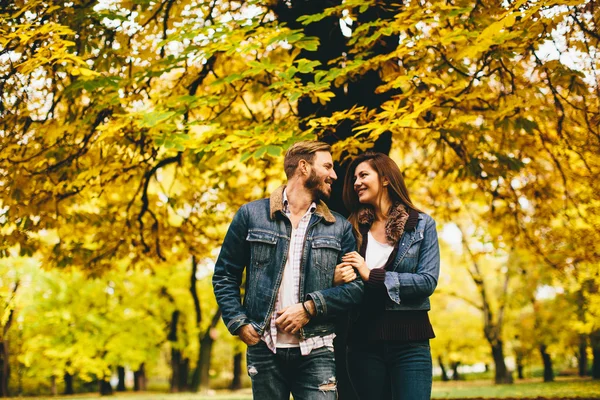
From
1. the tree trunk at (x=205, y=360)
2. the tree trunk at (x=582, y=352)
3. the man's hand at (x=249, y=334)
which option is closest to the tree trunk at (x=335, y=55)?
the man's hand at (x=249, y=334)

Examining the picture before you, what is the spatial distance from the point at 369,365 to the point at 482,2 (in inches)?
159

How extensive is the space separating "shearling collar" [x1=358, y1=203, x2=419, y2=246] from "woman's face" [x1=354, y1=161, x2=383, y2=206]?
86 millimetres

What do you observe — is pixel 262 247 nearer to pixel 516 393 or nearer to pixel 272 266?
pixel 272 266

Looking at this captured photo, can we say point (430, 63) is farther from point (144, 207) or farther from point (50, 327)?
point (50, 327)

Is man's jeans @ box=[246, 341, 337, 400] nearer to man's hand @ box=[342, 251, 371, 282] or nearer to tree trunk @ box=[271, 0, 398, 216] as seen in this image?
man's hand @ box=[342, 251, 371, 282]

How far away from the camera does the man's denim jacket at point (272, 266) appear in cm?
303

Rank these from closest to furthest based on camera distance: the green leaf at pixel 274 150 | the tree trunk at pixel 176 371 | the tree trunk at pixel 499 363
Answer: the green leaf at pixel 274 150 → the tree trunk at pixel 499 363 → the tree trunk at pixel 176 371

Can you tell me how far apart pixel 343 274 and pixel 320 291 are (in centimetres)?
18

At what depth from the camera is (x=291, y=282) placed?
3104 mm

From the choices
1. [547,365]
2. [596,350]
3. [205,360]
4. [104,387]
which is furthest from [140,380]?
[596,350]

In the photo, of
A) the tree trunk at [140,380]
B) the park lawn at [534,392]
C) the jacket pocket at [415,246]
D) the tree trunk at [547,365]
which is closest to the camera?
the jacket pocket at [415,246]

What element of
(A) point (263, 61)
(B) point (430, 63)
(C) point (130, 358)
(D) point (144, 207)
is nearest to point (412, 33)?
(B) point (430, 63)

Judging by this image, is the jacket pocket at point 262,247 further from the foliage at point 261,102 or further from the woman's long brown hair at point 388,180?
the foliage at point 261,102

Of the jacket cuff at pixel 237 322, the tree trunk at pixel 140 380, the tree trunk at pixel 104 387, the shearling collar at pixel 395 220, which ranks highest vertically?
the shearling collar at pixel 395 220
